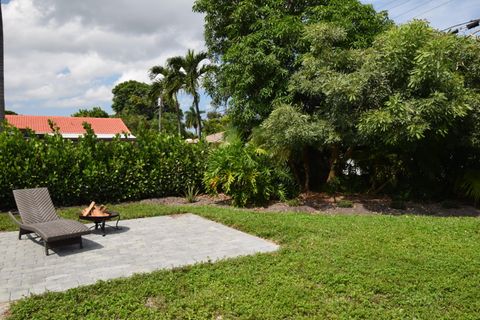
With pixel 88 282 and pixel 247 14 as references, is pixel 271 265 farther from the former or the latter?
pixel 247 14

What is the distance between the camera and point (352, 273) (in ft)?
15.3

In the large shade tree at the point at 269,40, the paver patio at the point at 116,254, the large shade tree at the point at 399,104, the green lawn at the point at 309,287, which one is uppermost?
the large shade tree at the point at 269,40

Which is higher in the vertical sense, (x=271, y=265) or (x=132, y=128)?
(x=132, y=128)

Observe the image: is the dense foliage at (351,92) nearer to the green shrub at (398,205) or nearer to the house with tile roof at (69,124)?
the green shrub at (398,205)

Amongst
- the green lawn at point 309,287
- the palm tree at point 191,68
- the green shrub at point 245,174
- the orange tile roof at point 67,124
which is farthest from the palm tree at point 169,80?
the green lawn at point 309,287

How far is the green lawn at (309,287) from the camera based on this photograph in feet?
12.3

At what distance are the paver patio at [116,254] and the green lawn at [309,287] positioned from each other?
432 millimetres

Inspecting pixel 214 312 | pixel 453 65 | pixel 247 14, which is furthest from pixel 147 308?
pixel 247 14

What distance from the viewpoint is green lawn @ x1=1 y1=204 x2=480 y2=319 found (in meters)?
3.74

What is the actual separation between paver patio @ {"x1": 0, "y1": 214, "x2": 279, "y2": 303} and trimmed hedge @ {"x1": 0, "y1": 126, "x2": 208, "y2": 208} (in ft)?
7.87

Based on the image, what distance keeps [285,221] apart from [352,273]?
3197 mm

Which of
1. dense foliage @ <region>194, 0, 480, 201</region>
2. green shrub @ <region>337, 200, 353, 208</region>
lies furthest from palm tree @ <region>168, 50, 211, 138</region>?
green shrub @ <region>337, 200, 353, 208</region>

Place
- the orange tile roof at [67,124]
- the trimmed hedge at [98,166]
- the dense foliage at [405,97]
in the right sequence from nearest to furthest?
1. the dense foliage at [405,97]
2. the trimmed hedge at [98,166]
3. the orange tile roof at [67,124]

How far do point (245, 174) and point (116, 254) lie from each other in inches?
187
